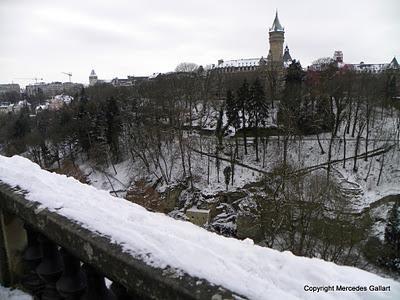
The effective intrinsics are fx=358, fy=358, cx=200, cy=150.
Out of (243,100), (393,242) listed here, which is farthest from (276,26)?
(393,242)

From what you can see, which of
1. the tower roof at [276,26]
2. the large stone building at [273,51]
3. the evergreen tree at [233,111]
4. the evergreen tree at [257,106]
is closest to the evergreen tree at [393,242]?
the evergreen tree at [257,106]

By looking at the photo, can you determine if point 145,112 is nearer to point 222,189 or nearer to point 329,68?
point 222,189

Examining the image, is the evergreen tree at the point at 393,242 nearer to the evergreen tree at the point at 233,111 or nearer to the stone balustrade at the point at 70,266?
the evergreen tree at the point at 233,111

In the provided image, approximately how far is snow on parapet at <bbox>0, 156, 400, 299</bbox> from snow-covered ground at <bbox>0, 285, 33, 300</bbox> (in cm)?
81

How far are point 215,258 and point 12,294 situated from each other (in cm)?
196

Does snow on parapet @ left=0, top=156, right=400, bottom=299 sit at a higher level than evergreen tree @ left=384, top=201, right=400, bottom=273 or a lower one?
higher

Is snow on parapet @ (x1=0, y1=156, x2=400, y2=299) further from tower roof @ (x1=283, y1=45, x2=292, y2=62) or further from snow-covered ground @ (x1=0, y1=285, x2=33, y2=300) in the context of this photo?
tower roof @ (x1=283, y1=45, x2=292, y2=62)

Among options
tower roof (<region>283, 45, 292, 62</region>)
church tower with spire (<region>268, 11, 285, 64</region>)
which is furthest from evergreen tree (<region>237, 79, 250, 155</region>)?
tower roof (<region>283, 45, 292, 62</region>)

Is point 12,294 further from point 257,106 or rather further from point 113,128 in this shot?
point 113,128

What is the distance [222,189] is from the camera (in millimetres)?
32656

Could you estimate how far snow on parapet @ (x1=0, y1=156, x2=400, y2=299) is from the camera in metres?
1.55

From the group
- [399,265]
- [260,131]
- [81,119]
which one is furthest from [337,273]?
[81,119]

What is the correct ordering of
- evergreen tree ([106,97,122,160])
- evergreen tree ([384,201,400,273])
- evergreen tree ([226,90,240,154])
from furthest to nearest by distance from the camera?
evergreen tree ([106,97,122,160]) → evergreen tree ([226,90,240,154]) → evergreen tree ([384,201,400,273])

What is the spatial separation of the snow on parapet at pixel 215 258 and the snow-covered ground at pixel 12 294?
806 mm
